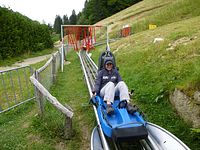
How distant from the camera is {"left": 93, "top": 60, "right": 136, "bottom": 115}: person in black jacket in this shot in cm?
543

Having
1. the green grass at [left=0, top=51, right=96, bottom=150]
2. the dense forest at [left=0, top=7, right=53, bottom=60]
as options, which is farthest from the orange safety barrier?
the green grass at [left=0, top=51, right=96, bottom=150]

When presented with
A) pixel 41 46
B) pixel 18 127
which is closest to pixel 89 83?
pixel 18 127

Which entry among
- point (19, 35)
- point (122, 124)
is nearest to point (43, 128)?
point (122, 124)

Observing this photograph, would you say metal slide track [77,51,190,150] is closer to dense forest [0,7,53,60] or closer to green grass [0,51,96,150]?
green grass [0,51,96,150]

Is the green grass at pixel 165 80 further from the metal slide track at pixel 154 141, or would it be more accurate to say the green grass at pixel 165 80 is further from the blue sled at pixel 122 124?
the blue sled at pixel 122 124

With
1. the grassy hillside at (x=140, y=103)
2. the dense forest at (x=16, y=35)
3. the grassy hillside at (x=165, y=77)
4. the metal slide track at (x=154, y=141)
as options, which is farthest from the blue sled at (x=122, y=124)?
the dense forest at (x=16, y=35)

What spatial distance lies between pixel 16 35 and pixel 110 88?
18716 mm

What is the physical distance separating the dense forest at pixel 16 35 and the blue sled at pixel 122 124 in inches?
667

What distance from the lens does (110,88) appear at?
577cm

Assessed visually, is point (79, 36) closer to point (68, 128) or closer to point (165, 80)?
point (165, 80)

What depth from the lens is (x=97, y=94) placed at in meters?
6.42

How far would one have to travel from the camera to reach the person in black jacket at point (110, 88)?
214 inches

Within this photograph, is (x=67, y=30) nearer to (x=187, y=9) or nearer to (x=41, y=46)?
(x=41, y=46)

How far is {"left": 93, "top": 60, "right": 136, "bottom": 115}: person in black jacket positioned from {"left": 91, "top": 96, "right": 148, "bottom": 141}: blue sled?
0.11 m
